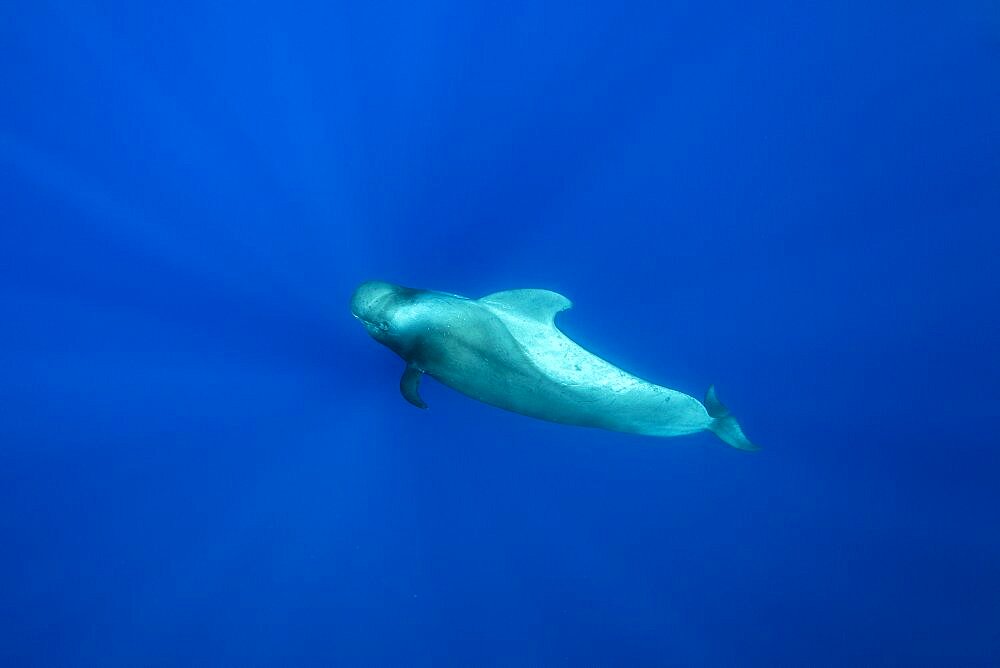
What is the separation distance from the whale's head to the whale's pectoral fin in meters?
0.20

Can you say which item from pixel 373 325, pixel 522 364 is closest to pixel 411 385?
pixel 373 325

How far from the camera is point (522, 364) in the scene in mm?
4098

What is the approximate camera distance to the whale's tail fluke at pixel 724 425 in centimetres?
443

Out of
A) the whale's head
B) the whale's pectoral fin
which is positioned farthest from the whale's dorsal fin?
the whale's pectoral fin

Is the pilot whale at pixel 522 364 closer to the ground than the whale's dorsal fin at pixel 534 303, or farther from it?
closer to the ground

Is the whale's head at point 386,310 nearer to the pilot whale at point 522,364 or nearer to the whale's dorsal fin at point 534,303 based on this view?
the pilot whale at point 522,364

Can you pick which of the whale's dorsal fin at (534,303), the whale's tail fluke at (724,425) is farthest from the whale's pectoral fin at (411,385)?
the whale's tail fluke at (724,425)

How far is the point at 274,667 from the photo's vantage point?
20.0 ft

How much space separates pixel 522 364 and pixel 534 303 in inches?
28.6

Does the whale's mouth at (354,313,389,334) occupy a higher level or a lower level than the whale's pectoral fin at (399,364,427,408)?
higher

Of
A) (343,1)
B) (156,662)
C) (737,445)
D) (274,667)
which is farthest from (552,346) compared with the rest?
(156,662)

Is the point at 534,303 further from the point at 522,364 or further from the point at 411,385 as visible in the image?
the point at 411,385

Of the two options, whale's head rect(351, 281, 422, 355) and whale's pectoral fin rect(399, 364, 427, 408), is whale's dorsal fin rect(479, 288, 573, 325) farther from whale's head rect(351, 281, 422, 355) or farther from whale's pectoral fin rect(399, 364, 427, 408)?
whale's pectoral fin rect(399, 364, 427, 408)

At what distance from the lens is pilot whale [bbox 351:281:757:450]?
415 centimetres
